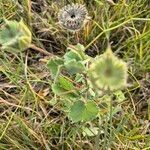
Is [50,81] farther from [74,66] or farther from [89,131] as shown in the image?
[74,66]

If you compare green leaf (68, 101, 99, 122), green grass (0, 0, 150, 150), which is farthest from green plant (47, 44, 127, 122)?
green grass (0, 0, 150, 150)

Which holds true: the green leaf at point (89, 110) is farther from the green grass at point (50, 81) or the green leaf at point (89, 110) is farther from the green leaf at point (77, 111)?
the green grass at point (50, 81)

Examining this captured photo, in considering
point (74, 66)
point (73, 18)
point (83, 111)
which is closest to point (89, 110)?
point (83, 111)

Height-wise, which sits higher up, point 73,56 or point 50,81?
point 73,56

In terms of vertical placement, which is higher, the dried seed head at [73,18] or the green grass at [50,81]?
the dried seed head at [73,18]

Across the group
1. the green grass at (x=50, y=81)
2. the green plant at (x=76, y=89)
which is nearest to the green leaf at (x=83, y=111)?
the green plant at (x=76, y=89)
